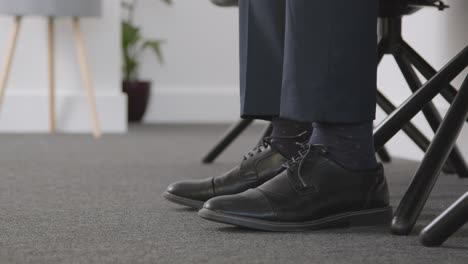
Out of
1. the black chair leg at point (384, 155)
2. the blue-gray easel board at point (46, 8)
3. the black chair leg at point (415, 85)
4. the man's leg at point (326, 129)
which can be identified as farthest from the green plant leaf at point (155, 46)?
the man's leg at point (326, 129)

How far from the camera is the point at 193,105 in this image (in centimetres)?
421

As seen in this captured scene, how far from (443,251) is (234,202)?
0.82 ft

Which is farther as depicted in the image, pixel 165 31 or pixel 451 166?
pixel 165 31

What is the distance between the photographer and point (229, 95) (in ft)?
13.8

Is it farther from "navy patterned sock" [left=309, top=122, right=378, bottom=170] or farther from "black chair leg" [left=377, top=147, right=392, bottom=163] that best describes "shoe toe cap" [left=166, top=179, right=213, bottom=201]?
"black chair leg" [left=377, top=147, right=392, bottom=163]

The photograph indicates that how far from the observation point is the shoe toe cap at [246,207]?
103 cm

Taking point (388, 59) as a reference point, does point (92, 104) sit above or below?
below

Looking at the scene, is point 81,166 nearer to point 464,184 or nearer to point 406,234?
point 464,184

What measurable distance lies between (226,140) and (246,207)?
3.40ft

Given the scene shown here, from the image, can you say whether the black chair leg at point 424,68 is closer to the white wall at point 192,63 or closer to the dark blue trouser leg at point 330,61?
the dark blue trouser leg at point 330,61

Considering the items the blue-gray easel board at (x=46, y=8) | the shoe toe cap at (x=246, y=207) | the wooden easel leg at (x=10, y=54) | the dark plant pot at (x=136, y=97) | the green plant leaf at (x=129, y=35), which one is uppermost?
the shoe toe cap at (x=246, y=207)

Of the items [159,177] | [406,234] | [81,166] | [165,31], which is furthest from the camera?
[165,31]

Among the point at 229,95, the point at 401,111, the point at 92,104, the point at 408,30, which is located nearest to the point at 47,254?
the point at 401,111

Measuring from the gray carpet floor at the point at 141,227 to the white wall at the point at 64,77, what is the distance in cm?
114
